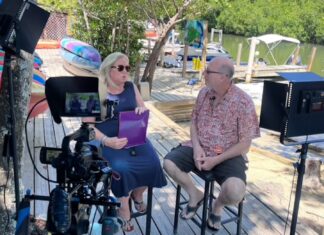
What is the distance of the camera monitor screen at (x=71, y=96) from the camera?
1.86 meters

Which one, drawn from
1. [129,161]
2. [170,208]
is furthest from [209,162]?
[170,208]

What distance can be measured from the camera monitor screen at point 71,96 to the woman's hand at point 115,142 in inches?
32.1

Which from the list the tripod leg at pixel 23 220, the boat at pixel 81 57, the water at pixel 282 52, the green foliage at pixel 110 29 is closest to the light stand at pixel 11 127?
the tripod leg at pixel 23 220

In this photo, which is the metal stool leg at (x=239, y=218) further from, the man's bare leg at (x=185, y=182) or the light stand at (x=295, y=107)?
the light stand at (x=295, y=107)

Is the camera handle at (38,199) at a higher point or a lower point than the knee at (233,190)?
higher

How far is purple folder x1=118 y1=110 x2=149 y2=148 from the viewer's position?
2.70m

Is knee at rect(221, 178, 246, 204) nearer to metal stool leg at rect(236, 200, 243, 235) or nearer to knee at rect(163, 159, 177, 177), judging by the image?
metal stool leg at rect(236, 200, 243, 235)

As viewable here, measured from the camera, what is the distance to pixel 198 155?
9.46 feet

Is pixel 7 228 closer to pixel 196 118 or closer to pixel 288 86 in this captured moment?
pixel 196 118

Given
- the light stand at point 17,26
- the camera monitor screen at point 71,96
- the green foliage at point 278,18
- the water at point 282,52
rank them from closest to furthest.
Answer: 1. the light stand at point 17,26
2. the camera monitor screen at point 71,96
3. the water at point 282,52
4. the green foliage at point 278,18

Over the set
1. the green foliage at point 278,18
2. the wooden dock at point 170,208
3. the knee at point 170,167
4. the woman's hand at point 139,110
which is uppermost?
the green foliage at point 278,18

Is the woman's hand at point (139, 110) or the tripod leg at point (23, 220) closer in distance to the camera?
the tripod leg at point (23, 220)

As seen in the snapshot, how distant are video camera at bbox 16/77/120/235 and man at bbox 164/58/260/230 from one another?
114 centimetres

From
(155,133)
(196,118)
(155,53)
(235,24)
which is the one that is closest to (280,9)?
(235,24)
